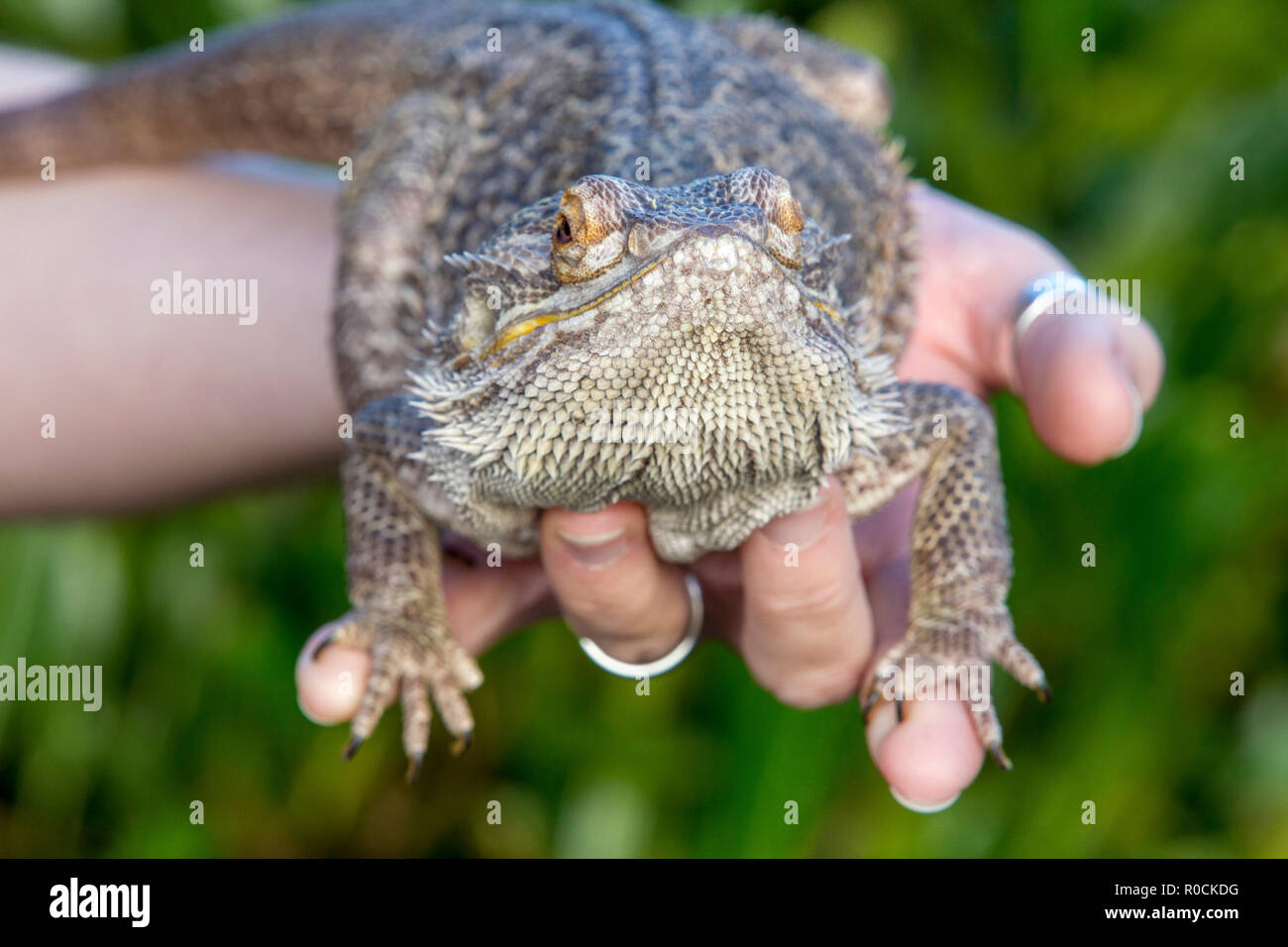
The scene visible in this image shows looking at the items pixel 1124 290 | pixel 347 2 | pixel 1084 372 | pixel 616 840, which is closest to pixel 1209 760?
pixel 1124 290

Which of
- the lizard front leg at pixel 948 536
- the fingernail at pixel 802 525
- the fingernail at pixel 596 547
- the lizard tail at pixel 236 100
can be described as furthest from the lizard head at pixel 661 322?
the lizard tail at pixel 236 100

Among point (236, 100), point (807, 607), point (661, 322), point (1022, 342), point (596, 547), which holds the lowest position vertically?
point (807, 607)

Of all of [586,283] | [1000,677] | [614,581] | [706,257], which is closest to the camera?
[706,257]

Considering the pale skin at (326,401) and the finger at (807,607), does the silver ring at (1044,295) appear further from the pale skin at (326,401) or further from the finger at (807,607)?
the finger at (807,607)

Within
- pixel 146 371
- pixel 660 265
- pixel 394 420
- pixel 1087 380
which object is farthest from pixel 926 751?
pixel 146 371

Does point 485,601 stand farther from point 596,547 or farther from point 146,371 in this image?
point 146,371

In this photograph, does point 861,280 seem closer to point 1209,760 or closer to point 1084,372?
point 1084,372

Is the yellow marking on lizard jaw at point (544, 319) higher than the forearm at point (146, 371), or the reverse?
the forearm at point (146, 371)
